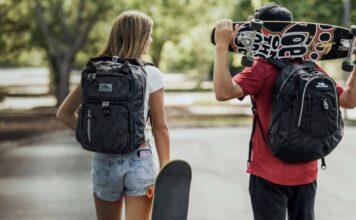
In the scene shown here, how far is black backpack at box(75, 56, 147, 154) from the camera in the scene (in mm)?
3385

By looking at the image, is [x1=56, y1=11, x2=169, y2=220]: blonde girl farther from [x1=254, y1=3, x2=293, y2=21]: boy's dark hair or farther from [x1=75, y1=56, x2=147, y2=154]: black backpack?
[x1=254, y1=3, x2=293, y2=21]: boy's dark hair

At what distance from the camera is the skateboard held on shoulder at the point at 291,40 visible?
130 inches

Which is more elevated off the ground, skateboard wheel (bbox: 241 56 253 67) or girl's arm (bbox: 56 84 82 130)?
skateboard wheel (bbox: 241 56 253 67)

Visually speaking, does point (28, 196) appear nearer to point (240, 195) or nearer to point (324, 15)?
point (240, 195)

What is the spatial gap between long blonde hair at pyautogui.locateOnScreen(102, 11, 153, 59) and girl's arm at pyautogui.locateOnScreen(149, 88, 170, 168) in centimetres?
23

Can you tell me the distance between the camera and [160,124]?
3.54 meters

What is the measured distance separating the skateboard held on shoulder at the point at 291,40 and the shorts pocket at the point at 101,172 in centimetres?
82

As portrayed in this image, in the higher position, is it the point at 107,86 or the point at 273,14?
the point at 273,14

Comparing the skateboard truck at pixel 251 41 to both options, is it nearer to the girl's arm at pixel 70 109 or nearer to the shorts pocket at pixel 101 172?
the shorts pocket at pixel 101 172

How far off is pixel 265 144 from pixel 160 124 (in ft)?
1.83

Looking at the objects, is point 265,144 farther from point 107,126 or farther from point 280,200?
point 107,126

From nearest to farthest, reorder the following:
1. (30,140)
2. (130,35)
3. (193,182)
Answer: (130,35)
(193,182)
(30,140)

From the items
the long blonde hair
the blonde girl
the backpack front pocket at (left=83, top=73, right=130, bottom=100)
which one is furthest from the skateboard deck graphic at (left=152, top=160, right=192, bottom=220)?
the long blonde hair

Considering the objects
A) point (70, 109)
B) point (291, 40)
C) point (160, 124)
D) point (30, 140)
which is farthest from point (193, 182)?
point (30, 140)
